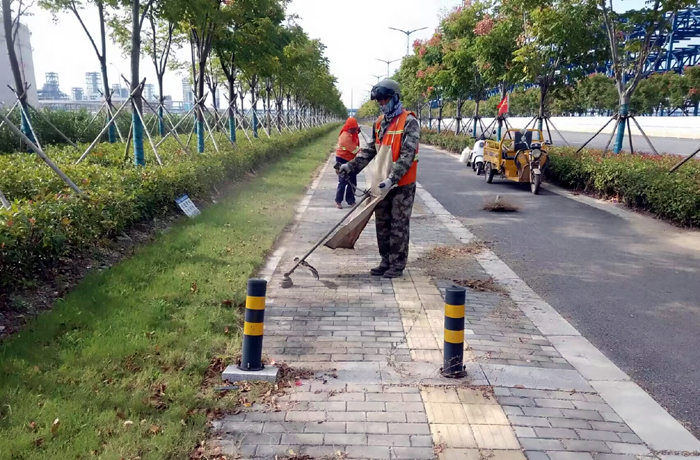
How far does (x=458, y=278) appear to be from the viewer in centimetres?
616

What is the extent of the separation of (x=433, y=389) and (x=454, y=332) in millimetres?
385

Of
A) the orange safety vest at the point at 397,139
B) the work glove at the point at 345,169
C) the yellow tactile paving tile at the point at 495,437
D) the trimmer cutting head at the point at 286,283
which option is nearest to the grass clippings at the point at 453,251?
the orange safety vest at the point at 397,139

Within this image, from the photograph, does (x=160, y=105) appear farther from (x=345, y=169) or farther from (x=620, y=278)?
(x=620, y=278)

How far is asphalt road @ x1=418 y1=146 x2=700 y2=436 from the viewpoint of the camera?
13.3ft

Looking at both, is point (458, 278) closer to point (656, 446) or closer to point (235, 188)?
point (656, 446)

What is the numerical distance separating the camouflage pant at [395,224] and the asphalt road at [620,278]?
4.71ft

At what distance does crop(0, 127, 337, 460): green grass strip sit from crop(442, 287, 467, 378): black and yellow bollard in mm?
1409

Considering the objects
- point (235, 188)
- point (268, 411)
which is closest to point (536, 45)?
point (235, 188)

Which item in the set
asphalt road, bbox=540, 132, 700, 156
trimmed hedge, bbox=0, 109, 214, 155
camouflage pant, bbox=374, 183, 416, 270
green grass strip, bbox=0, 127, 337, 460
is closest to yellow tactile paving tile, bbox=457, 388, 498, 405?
green grass strip, bbox=0, 127, 337, 460

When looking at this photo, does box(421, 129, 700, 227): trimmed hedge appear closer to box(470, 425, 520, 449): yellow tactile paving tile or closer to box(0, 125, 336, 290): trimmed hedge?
box(470, 425, 520, 449): yellow tactile paving tile

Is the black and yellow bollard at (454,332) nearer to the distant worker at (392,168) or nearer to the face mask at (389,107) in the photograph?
the distant worker at (392,168)

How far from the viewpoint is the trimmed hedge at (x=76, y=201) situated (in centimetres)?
454

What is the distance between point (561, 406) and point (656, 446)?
1.78ft

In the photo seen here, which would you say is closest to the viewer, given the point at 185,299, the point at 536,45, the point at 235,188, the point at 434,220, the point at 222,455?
the point at 222,455
